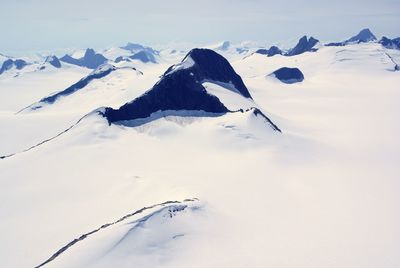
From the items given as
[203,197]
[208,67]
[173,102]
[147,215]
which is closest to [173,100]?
[173,102]

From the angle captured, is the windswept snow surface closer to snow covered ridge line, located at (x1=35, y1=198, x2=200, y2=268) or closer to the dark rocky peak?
snow covered ridge line, located at (x1=35, y1=198, x2=200, y2=268)

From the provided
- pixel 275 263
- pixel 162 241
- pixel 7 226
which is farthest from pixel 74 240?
pixel 275 263

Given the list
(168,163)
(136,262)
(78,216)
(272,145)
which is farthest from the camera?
(272,145)

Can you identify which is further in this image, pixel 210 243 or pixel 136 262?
pixel 210 243

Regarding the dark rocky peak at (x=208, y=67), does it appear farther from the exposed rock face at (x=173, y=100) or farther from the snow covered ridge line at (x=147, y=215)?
the snow covered ridge line at (x=147, y=215)

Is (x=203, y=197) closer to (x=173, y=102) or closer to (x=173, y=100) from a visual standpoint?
(x=173, y=102)

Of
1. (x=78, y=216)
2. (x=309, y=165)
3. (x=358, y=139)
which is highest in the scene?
(x=78, y=216)

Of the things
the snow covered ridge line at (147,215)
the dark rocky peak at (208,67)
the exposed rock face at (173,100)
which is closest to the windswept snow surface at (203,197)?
the snow covered ridge line at (147,215)

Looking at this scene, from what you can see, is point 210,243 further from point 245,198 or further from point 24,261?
point 24,261
